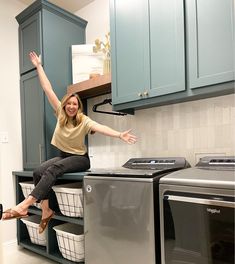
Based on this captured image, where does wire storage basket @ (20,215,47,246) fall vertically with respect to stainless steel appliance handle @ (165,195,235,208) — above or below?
below

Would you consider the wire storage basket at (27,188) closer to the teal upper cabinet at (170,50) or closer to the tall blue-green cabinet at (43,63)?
the tall blue-green cabinet at (43,63)

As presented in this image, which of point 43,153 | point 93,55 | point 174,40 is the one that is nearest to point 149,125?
point 174,40

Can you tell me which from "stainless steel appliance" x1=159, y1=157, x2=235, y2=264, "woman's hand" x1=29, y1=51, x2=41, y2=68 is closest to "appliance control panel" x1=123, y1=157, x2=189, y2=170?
"stainless steel appliance" x1=159, y1=157, x2=235, y2=264

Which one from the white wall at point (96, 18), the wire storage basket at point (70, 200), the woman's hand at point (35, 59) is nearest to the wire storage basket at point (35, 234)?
the wire storage basket at point (70, 200)

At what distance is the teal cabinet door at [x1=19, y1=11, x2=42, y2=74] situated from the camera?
2.69 m

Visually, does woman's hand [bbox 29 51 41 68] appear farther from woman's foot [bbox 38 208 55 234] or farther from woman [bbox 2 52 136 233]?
woman's foot [bbox 38 208 55 234]

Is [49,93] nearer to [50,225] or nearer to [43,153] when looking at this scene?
[43,153]

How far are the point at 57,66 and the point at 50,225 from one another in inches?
66.2

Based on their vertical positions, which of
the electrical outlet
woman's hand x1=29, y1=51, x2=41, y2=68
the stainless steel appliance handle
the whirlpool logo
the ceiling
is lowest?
the whirlpool logo

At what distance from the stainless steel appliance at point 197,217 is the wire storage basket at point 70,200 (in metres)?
0.87

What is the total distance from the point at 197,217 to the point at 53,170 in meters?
1.28

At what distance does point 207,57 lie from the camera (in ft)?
5.40

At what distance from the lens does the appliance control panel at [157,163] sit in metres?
1.88

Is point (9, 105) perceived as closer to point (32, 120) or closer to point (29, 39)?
point (32, 120)
